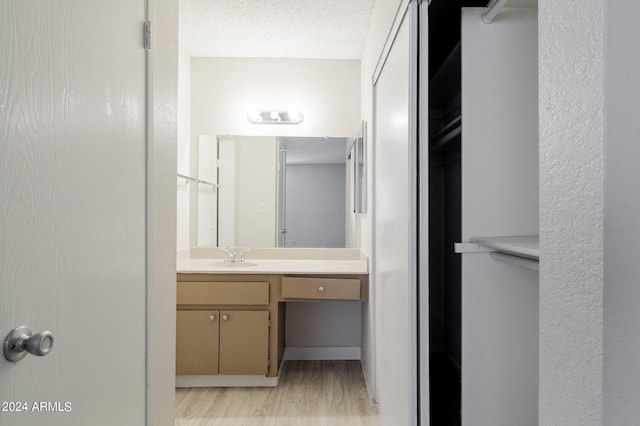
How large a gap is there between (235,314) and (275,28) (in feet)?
6.46

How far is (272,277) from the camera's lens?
2.42 metres

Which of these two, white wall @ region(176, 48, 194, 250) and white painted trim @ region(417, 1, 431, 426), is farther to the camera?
white wall @ region(176, 48, 194, 250)

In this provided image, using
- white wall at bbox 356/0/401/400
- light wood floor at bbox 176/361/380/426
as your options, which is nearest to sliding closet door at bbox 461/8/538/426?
white wall at bbox 356/0/401/400

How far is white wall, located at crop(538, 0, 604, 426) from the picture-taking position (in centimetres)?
47

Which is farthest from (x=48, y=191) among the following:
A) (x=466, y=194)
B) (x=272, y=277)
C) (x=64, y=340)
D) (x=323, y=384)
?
(x=323, y=384)

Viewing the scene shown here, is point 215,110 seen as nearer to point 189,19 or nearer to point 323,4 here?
point 189,19

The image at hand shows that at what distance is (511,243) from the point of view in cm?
116

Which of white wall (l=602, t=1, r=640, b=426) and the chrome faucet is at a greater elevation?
white wall (l=602, t=1, r=640, b=426)

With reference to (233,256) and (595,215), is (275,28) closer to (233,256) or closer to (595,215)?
(233,256)

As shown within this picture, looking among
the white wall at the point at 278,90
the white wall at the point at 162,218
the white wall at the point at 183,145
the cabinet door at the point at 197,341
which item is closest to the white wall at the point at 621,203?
the white wall at the point at 162,218

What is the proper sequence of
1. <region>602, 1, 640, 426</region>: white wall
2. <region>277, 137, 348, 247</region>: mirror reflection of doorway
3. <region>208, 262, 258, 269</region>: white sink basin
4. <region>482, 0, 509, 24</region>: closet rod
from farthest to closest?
<region>277, 137, 348, 247</region>: mirror reflection of doorway
<region>208, 262, 258, 269</region>: white sink basin
<region>482, 0, 509, 24</region>: closet rod
<region>602, 1, 640, 426</region>: white wall

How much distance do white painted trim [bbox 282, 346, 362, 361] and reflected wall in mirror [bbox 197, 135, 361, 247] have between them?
845 millimetres

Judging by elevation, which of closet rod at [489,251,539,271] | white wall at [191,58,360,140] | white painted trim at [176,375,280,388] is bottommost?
white painted trim at [176,375,280,388]

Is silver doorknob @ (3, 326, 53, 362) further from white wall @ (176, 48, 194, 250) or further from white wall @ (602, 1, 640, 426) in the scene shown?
white wall @ (176, 48, 194, 250)
